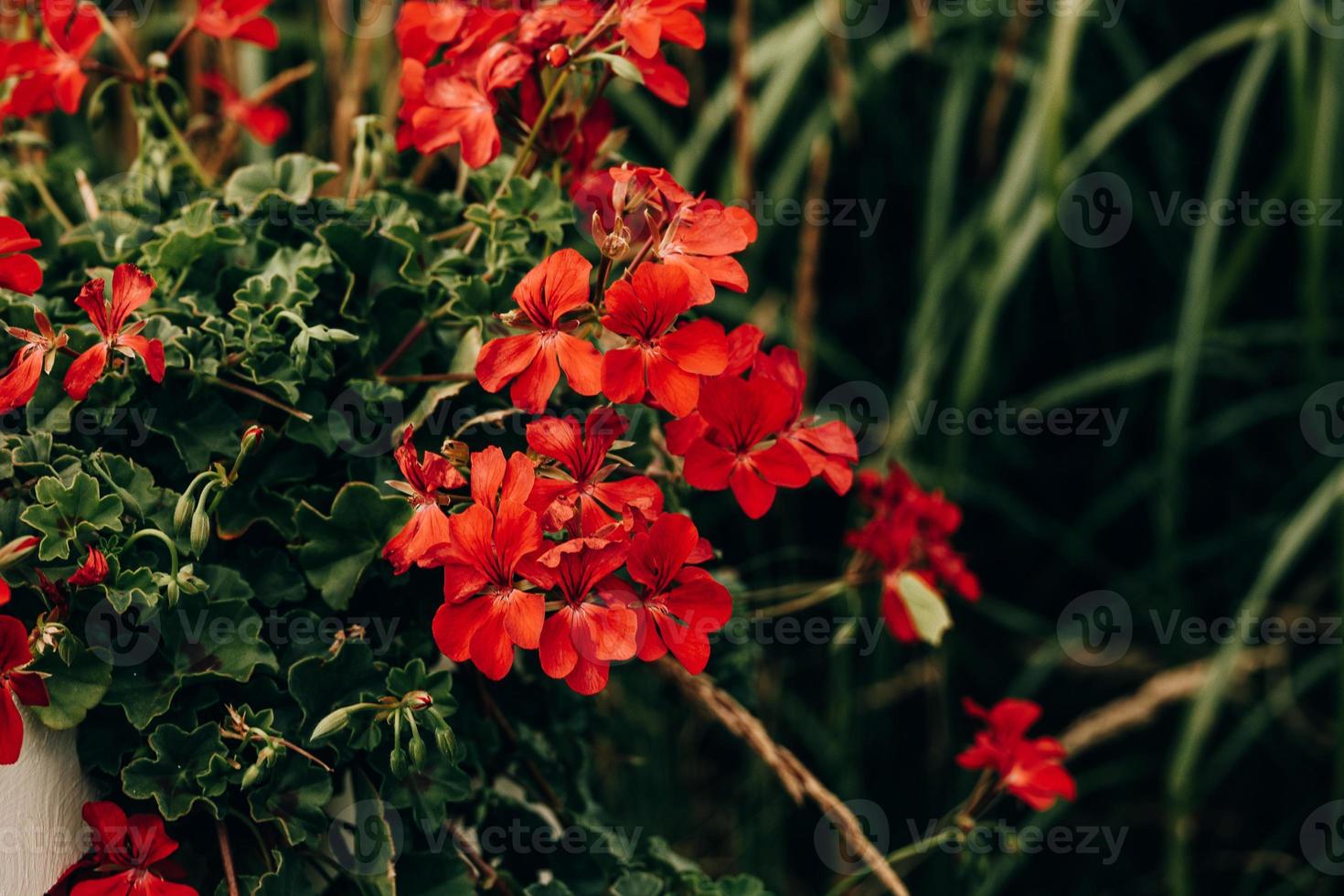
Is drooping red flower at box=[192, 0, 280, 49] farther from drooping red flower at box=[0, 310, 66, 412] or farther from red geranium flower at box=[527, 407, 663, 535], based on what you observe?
red geranium flower at box=[527, 407, 663, 535]

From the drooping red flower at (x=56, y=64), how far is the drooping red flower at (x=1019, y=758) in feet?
2.36

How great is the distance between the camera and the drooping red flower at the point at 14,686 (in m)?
0.59

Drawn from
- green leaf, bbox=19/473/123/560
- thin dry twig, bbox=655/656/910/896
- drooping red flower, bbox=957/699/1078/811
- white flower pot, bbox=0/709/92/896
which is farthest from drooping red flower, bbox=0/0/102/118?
drooping red flower, bbox=957/699/1078/811

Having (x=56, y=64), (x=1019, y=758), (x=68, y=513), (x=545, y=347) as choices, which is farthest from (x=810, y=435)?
(x=56, y=64)

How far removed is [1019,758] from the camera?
0.86 meters

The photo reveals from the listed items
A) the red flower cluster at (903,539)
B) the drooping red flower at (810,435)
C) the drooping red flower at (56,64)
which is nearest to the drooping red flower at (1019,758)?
the red flower cluster at (903,539)

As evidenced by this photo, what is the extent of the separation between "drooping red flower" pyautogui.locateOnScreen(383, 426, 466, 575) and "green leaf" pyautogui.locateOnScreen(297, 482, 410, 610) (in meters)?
0.05

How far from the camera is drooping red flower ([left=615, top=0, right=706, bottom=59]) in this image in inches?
27.5

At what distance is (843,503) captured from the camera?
192cm

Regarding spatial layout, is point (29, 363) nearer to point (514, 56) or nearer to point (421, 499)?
point (421, 499)

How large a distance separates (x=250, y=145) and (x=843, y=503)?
97cm

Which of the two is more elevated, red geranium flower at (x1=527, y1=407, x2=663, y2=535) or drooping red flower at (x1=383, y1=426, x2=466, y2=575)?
red geranium flower at (x1=527, y1=407, x2=663, y2=535)

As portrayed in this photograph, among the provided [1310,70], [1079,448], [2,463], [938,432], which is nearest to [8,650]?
[2,463]

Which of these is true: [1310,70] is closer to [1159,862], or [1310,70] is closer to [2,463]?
[1159,862]
